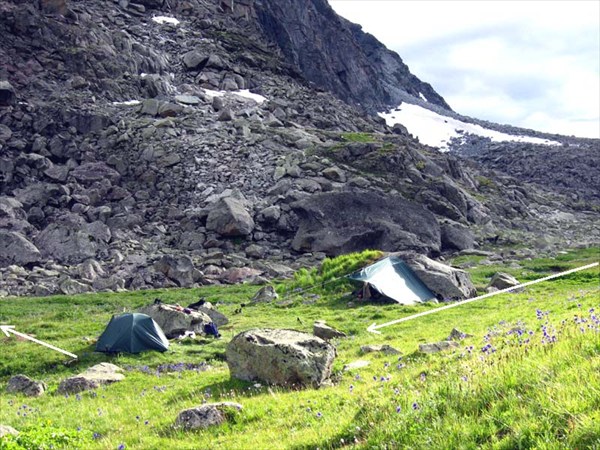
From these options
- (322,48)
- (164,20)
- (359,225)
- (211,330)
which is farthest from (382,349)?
(322,48)

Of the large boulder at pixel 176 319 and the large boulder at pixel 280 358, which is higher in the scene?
the large boulder at pixel 280 358

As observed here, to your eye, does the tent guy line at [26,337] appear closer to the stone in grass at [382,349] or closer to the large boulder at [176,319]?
the large boulder at [176,319]

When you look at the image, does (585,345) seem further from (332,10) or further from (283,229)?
(332,10)

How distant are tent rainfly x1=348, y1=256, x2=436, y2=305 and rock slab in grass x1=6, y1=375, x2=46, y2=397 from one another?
1763 centimetres

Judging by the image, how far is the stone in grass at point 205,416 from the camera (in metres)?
10.6

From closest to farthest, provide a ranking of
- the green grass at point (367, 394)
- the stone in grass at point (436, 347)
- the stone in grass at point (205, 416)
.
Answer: the green grass at point (367, 394)
the stone in grass at point (205, 416)
the stone in grass at point (436, 347)

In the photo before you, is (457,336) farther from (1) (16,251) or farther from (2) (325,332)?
(1) (16,251)

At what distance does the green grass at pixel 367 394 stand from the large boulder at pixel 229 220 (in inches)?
918

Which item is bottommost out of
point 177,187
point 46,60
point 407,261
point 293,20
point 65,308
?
point 65,308

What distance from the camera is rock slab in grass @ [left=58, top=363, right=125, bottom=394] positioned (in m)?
17.5

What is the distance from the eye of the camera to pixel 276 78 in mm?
92188

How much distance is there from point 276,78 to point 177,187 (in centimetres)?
3986

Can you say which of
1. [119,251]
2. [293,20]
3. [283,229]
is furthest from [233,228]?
[293,20]

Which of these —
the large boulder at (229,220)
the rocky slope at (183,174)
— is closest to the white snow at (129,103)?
the rocky slope at (183,174)
